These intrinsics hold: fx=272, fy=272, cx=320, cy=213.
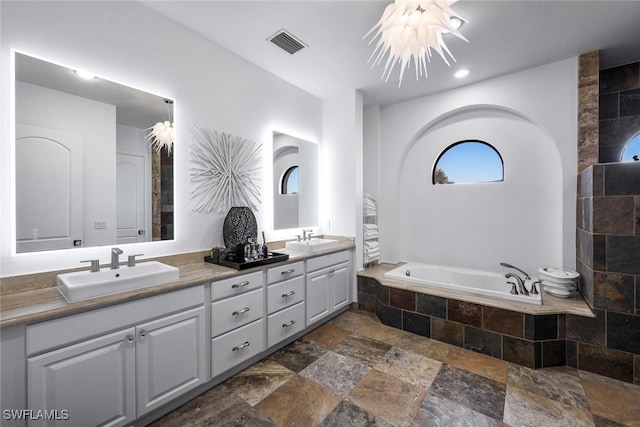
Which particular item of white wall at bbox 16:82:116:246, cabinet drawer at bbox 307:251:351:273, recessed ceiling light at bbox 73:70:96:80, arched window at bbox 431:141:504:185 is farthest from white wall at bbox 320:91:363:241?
recessed ceiling light at bbox 73:70:96:80

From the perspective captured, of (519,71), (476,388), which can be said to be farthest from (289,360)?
(519,71)

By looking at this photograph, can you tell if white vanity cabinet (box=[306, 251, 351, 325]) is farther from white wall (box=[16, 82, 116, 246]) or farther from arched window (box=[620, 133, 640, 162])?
arched window (box=[620, 133, 640, 162])

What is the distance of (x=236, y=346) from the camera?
2.03 m

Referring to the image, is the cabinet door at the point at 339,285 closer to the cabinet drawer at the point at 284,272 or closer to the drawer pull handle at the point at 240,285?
the cabinet drawer at the point at 284,272

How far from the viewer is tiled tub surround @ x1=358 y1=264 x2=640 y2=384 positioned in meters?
2.09

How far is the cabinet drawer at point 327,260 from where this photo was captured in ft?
9.02

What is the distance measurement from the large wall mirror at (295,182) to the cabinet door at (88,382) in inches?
70.6

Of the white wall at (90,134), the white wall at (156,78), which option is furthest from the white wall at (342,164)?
the white wall at (90,134)

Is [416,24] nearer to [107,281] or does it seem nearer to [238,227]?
[238,227]

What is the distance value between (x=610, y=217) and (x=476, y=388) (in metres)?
1.66

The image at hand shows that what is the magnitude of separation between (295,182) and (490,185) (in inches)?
93.8

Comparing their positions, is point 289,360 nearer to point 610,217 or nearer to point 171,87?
point 171,87

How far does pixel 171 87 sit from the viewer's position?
7.09ft

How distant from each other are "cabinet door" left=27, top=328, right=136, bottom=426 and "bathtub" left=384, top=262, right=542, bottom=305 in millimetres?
2514
